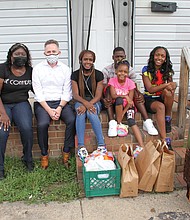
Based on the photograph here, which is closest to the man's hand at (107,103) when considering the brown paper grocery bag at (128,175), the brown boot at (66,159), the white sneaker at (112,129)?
the white sneaker at (112,129)

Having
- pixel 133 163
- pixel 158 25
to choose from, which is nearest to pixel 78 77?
pixel 133 163

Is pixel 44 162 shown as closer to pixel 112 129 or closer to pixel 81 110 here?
pixel 81 110

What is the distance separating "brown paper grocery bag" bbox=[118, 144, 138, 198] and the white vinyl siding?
2.80 meters

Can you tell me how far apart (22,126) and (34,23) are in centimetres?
241

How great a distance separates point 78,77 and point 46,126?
74 cm

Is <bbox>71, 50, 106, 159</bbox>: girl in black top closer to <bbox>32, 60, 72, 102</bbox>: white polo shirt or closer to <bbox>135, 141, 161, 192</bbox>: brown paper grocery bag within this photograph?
<bbox>32, 60, 72, 102</bbox>: white polo shirt

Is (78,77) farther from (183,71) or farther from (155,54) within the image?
(183,71)

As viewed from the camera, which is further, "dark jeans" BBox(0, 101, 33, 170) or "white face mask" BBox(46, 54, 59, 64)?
"white face mask" BBox(46, 54, 59, 64)

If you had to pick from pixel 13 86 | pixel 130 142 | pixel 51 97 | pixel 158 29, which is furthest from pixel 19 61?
pixel 158 29

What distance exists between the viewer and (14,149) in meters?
3.54

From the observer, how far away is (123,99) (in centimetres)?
→ 341

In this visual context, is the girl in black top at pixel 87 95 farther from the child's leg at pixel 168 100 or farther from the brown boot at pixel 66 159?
the child's leg at pixel 168 100

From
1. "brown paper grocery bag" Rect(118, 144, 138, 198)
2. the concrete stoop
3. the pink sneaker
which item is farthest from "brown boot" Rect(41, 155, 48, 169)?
"brown paper grocery bag" Rect(118, 144, 138, 198)

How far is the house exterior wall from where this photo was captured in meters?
4.97
